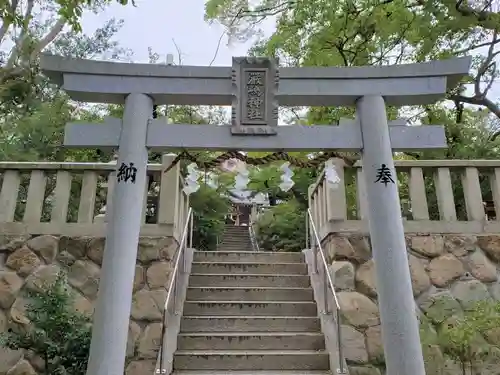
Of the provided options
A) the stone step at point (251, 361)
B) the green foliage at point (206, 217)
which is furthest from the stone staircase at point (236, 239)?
the stone step at point (251, 361)

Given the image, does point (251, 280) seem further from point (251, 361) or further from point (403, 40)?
point (403, 40)

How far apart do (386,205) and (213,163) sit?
1677 mm

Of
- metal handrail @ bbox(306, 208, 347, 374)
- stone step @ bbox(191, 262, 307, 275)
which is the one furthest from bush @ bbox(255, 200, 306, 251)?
stone step @ bbox(191, 262, 307, 275)

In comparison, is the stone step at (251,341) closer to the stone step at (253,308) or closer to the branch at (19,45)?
the stone step at (253,308)

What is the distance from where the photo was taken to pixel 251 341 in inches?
207

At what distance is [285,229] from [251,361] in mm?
5323

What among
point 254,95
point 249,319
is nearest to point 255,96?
point 254,95

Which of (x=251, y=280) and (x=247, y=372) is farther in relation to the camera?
(x=251, y=280)

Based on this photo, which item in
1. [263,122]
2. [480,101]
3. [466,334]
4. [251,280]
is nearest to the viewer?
[263,122]

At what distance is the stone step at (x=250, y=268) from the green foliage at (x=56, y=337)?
2567 mm

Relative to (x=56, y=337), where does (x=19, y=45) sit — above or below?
above

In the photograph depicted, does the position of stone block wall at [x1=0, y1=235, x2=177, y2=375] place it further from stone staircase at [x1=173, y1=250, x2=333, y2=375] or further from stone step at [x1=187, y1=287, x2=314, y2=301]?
stone step at [x1=187, y1=287, x2=314, y2=301]

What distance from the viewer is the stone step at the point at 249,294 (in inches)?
240

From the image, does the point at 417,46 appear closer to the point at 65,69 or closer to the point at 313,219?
the point at 313,219
